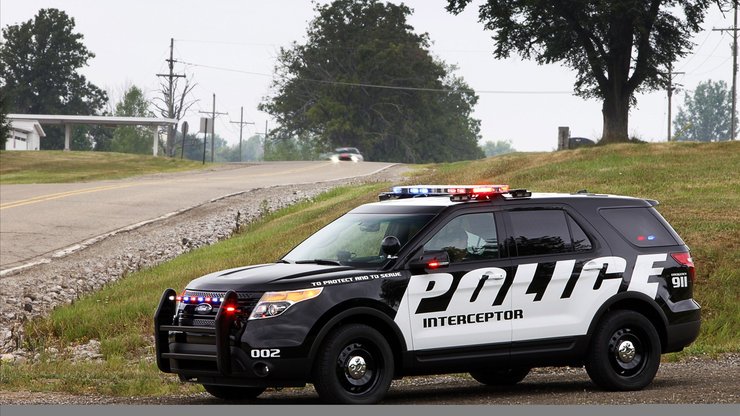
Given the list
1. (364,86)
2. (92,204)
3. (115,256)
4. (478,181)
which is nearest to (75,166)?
(92,204)

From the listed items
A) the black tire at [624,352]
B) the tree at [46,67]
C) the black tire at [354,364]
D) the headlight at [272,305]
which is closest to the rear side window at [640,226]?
the black tire at [624,352]

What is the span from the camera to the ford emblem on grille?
31.1 feet

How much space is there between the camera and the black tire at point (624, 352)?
419 inches

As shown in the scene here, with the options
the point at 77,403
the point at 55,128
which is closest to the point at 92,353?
the point at 77,403

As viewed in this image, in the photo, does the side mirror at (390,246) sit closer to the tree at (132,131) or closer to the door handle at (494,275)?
the door handle at (494,275)

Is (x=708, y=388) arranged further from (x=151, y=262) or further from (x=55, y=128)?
(x=55, y=128)

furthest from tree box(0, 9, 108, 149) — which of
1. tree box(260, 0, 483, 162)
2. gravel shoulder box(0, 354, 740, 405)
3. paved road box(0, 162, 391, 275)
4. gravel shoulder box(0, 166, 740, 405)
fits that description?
gravel shoulder box(0, 354, 740, 405)

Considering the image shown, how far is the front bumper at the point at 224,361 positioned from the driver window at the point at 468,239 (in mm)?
1606

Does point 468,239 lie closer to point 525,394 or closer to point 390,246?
point 390,246

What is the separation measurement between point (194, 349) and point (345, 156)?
72251 mm

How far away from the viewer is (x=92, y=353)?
16.3 meters

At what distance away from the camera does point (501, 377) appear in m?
11.7

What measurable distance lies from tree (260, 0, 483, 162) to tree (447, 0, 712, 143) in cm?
Result: 5096

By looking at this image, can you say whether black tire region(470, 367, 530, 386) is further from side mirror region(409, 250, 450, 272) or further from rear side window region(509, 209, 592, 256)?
side mirror region(409, 250, 450, 272)
